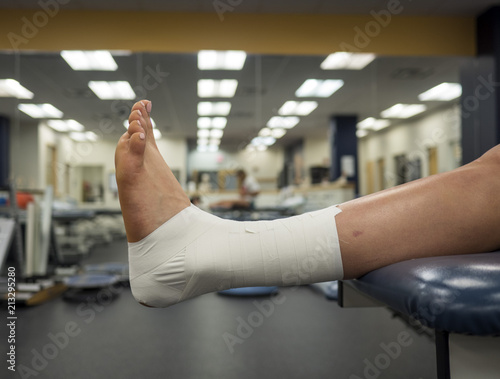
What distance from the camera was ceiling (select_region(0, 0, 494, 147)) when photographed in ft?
12.5

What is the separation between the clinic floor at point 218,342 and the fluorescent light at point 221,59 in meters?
2.70

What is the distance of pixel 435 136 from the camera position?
4734 millimetres

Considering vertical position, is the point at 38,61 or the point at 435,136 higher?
the point at 38,61

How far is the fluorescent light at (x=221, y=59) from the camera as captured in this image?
402 cm

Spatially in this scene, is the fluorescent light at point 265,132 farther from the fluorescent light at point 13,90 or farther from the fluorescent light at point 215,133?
the fluorescent light at point 13,90

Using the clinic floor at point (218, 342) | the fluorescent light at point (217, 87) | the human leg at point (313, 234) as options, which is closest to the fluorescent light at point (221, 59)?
the fluorescent light at point (217, 87)

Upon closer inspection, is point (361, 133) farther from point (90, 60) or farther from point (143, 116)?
point (143, 116)

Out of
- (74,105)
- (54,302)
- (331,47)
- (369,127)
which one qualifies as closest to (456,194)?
A: (54,302)

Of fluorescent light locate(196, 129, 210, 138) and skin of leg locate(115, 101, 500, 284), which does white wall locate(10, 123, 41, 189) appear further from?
skin of leg locate(115, 101, 500, 284)

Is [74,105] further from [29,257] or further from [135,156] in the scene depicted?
[135,156]

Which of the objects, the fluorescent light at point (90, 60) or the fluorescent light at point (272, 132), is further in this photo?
the fluorescent light at point (272, 132)

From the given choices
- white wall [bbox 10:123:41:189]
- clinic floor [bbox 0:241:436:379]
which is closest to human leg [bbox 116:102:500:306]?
clinic floor [bbox 0:241:436:379]

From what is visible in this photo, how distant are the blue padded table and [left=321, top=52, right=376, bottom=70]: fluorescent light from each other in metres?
3.89

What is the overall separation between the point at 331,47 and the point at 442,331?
3.90 metres
